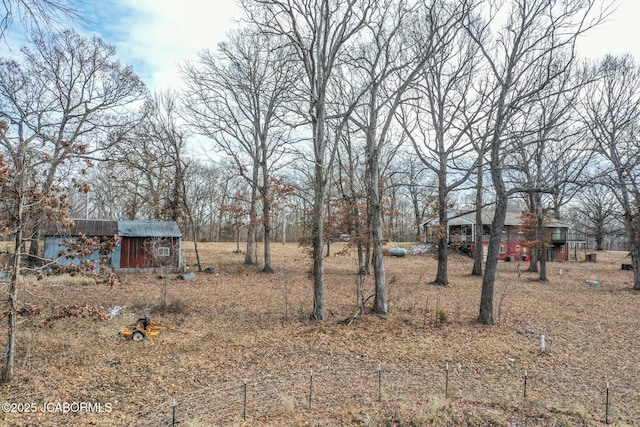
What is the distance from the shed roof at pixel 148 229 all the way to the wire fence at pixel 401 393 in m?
16.5

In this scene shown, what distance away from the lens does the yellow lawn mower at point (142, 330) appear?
8.52 meters

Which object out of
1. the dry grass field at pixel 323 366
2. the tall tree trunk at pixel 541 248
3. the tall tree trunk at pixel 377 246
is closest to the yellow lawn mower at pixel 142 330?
the dry grass field at pixel 323 366

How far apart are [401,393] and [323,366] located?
1855 millimetres

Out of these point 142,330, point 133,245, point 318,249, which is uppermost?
point 318,249

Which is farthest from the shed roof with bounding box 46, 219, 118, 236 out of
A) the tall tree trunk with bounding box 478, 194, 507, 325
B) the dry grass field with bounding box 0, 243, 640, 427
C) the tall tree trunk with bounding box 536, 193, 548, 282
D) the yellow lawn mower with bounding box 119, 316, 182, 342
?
the tall tree trunk with bounding box 536, 193, 548, 282

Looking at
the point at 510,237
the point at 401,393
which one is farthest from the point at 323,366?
the point at 510,237

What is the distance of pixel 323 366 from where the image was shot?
24.0 ft

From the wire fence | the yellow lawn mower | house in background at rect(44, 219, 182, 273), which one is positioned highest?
house in background at rect(44, 219, 182, 273)

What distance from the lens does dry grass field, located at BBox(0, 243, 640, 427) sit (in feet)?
17.4

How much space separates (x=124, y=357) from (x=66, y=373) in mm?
1099

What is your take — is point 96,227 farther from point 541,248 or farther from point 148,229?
point 541,248

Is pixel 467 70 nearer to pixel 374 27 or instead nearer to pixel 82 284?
pixel 374 27

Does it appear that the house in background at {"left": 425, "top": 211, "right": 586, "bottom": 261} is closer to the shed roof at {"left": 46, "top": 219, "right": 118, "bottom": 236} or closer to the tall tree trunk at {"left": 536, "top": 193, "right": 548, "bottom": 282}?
the tall tree trunk at {"left": 536, "top": 193, "right": 548, "bottom": 282}

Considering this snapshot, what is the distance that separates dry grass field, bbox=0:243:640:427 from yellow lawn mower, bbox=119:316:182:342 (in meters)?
0.20
